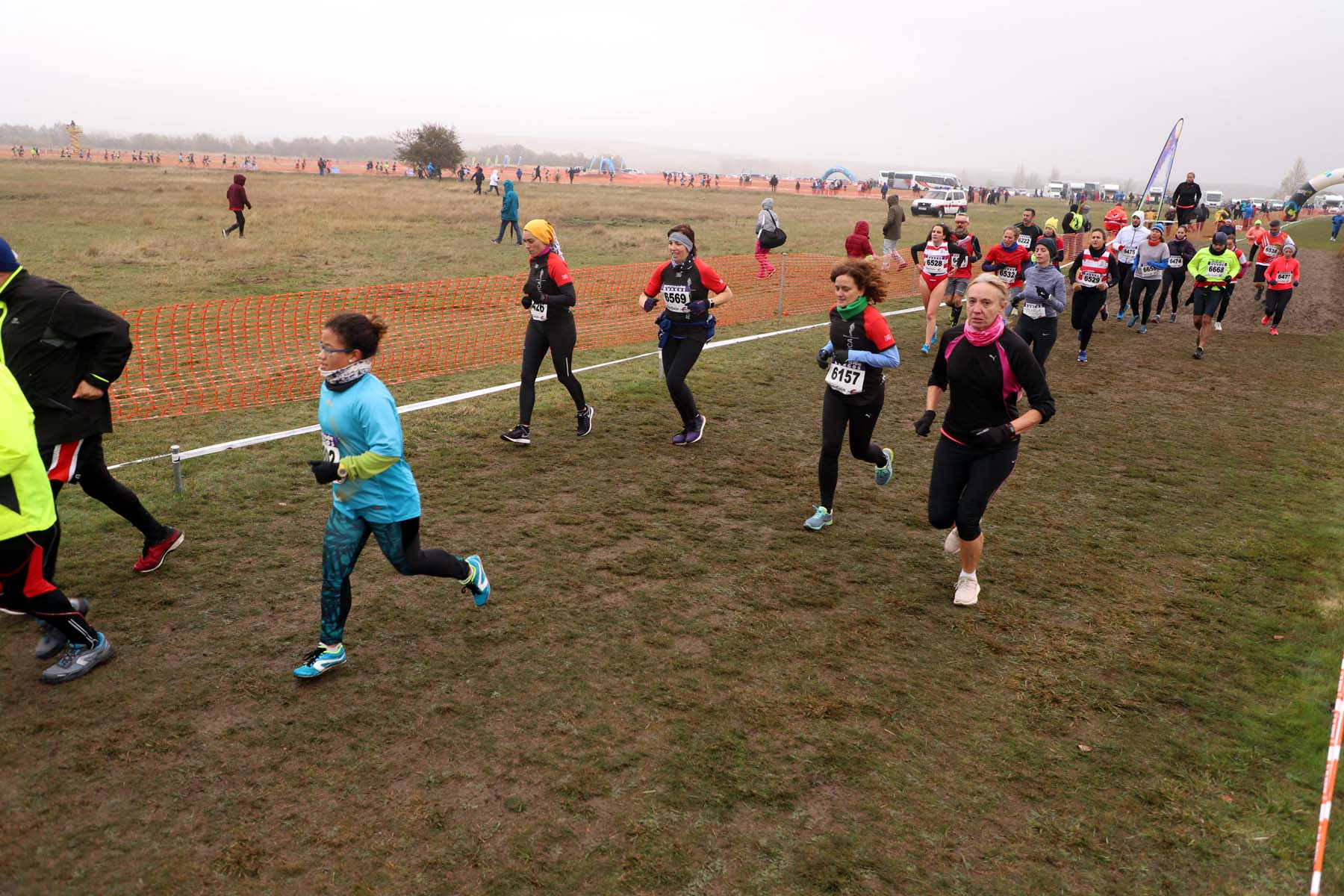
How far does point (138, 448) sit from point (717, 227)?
92.9ft

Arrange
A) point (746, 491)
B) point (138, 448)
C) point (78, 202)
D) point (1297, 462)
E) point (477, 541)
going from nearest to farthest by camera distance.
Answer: point (477, 541) → point (746, 491) → point (138, 448) → point (1297, 462) → point (78, 202)

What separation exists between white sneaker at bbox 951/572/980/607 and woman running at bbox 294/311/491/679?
3.27m

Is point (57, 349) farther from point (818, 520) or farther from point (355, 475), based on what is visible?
point (818, 520)

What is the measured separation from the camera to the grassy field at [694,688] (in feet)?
11.3

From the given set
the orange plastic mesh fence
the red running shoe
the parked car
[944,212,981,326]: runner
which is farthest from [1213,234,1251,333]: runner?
the parked car

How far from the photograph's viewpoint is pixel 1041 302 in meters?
10.6

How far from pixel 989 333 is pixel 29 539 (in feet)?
16.3

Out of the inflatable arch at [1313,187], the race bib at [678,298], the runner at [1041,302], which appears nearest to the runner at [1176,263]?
the runner at [1041,302]

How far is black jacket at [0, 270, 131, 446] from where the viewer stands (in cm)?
459

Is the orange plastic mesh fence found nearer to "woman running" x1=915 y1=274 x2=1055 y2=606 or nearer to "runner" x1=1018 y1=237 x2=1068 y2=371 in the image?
"woman running" x1=915 y1=274 x2=1055 y2=606

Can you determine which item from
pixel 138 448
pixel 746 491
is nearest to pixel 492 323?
pixel 138 448

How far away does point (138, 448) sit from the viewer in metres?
8.02

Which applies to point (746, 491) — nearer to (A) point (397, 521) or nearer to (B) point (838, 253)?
(A) point (397, 521)

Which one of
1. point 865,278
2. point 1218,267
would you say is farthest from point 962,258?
point 865,278
